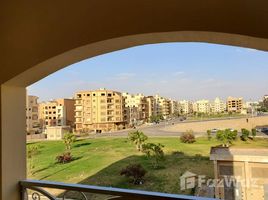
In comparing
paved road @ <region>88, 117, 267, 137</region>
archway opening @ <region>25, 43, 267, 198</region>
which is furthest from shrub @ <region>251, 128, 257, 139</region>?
paved road @ <region>88, 117, 267, 137</region>

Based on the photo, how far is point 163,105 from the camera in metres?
2.01

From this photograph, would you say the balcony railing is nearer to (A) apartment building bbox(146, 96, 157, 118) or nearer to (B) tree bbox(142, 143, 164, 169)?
(B) tree bbox(142, 143, 164, 169)

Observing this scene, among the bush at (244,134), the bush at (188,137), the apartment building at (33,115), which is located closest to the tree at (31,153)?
the apartment building at (33,115)

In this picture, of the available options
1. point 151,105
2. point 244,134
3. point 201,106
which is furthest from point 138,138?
point 244,134

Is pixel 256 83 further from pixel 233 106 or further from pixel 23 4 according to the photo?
pixel 23 4

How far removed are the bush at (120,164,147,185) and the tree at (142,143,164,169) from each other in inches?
3.5

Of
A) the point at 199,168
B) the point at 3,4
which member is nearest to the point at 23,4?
the point at 3,4

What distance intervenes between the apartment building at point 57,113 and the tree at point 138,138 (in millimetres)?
511

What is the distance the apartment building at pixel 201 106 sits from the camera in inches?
73.5

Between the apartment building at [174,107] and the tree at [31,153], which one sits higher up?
the apartment building at [174,107]

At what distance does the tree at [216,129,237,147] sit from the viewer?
1.72m

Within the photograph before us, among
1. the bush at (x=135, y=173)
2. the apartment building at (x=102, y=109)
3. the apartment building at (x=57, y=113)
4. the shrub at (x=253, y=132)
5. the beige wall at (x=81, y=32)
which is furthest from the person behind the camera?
the apartment building at (x=57, y=113)

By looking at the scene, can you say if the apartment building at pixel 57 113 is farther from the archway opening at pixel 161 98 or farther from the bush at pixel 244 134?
the bush at pixel 244 134

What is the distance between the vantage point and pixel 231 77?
70.6 inches
